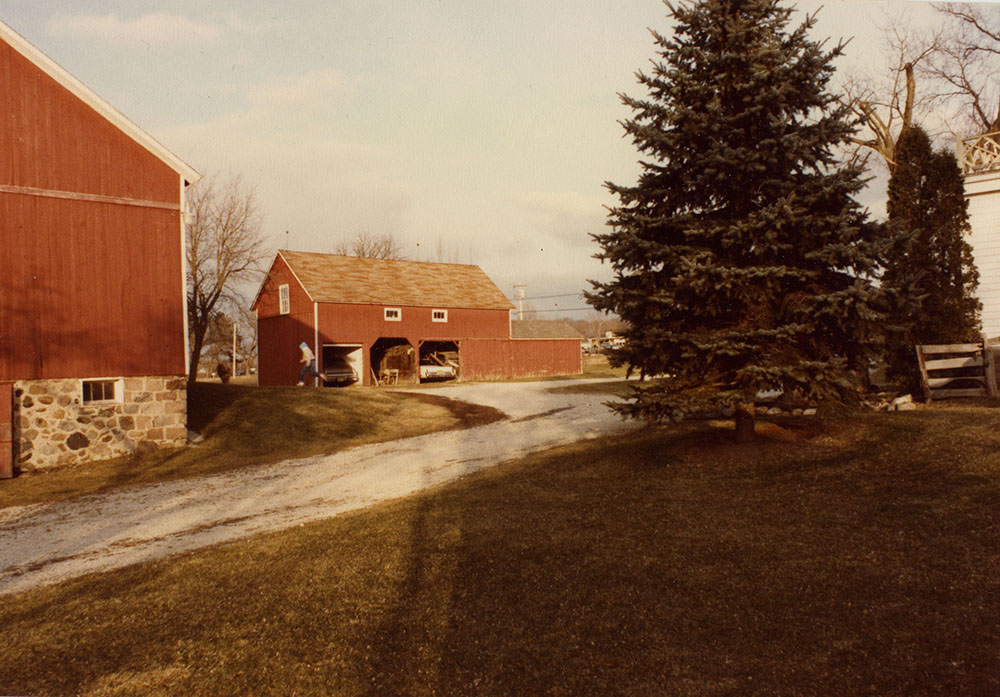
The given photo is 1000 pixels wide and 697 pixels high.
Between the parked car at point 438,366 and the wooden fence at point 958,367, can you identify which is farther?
the parked car at point 438,366

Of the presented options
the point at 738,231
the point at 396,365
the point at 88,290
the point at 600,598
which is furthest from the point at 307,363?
the point at 600,598

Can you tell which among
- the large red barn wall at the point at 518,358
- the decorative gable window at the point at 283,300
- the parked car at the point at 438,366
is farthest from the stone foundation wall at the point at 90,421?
the large red barn wall at the point at 518,358

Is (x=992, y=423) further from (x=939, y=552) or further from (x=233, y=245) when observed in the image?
(x=233, y=245)

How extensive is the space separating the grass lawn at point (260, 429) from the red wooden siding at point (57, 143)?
6345 millimetres

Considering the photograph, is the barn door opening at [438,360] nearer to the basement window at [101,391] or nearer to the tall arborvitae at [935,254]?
the basement window at [101,391]

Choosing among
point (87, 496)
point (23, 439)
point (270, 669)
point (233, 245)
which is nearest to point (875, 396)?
point (270, 669)

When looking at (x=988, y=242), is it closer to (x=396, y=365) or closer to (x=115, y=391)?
(x=115, y=391)

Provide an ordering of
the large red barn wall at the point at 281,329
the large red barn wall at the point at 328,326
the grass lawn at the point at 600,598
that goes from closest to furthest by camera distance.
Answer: the grass lawn at the point at 600,598
the large red barn wall at the point at 328,326
the large red barn wall at the point at 281,329

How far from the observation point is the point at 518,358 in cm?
3900

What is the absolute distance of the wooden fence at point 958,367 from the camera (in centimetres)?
1177

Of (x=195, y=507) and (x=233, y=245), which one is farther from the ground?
(x=233, y=245)

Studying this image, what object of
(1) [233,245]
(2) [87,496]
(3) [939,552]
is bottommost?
(2) [87,496]

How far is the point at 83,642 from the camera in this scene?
16.5 ft

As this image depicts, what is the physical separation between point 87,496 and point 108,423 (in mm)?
3741
